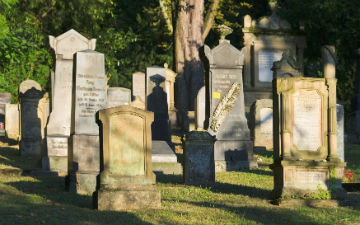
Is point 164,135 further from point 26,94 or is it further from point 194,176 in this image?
point 194,176

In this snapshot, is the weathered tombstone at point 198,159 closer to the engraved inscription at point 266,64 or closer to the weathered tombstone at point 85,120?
the weathered tombstone at point 85,120

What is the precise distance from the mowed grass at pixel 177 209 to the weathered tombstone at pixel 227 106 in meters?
3.75

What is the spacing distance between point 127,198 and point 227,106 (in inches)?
301

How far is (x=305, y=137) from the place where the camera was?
10.0m

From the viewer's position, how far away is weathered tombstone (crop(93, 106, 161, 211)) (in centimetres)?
893

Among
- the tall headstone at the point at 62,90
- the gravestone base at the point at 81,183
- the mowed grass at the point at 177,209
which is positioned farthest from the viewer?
the tall headstone at the point at 62,90

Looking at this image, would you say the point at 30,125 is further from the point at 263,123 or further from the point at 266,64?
the point at 266,64

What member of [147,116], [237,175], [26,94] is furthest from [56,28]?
[147,116]

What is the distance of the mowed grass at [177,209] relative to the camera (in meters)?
7.96

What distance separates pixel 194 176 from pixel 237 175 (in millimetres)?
1859

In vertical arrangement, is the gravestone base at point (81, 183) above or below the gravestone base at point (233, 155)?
below

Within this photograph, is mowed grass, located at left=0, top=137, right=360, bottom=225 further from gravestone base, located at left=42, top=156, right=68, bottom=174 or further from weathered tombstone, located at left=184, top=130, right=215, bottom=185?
gravestone base, located at left=42, top=156, right=68, bottom=174

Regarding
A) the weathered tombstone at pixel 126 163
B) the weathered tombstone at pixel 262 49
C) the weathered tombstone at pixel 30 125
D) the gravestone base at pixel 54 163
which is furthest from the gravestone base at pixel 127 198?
the weathered tombstone at pixel 262 49

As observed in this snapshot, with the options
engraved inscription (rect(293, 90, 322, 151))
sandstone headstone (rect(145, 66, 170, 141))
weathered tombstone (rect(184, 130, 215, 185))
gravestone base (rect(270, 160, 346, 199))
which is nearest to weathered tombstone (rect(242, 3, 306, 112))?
sandstone headstone (rect(145, 66, 170, 141))
